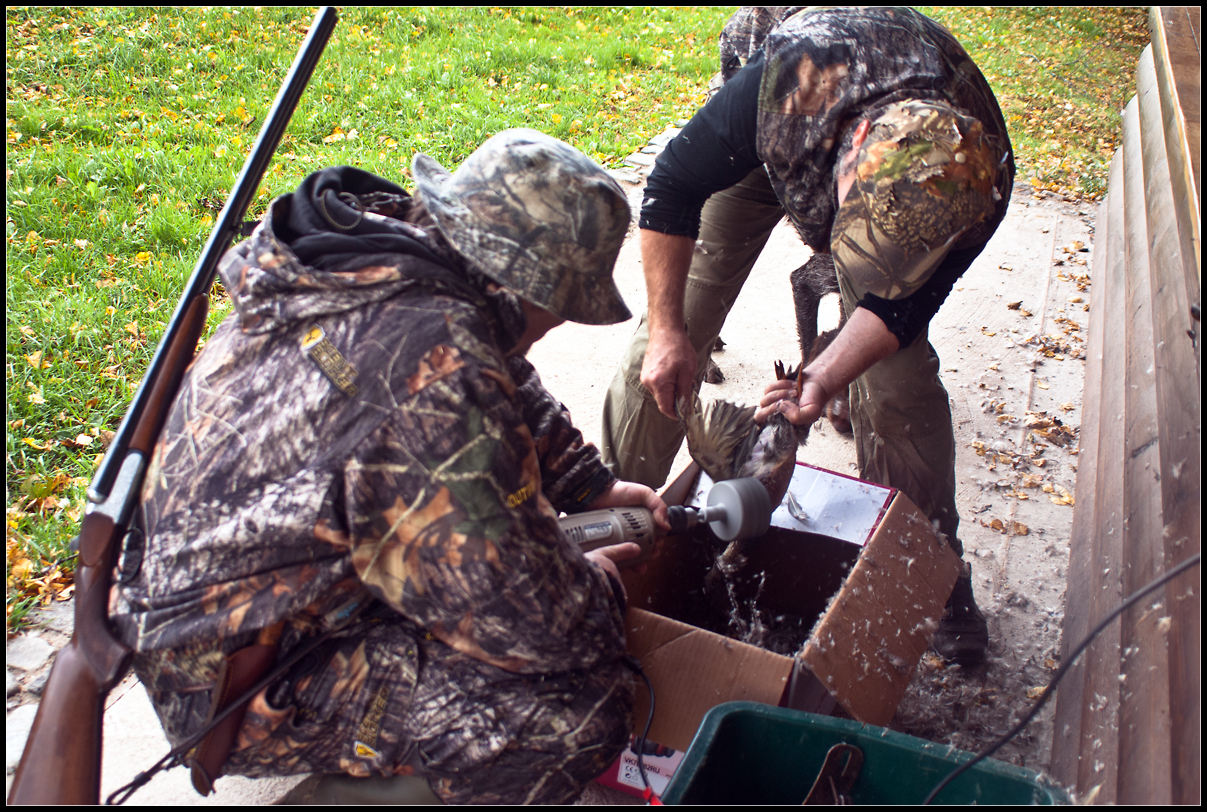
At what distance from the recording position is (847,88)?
2.35 m

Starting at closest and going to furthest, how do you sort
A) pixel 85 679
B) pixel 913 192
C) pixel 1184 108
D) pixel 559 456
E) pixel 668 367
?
pixel 85 679, pixel 913 192, pixel 559 456, pixel 1184 108, pixel 668 367

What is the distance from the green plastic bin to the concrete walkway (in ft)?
1.90

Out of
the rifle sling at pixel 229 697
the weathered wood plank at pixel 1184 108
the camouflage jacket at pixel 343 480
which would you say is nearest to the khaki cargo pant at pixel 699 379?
the weathered wood plank at pixel 1184 108

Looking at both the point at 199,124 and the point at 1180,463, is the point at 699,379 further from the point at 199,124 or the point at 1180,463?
the point at 199,124

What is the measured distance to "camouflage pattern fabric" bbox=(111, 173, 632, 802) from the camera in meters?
1.59

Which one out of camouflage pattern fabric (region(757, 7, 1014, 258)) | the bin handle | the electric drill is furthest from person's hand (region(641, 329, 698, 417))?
the bin handle

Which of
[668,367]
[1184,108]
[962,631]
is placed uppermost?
[1184,108]

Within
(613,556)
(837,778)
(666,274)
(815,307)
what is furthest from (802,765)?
(815,307)

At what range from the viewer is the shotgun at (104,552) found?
1.56 metres

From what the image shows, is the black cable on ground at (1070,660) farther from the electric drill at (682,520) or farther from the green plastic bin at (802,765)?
the electric drill at (682,520)

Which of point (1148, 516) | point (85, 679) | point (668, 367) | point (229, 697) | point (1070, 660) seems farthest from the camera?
point (668, 367)

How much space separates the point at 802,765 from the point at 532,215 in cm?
135

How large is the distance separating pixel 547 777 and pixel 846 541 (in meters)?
1.27

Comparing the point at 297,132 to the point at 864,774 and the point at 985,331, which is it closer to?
the point at 985,331
